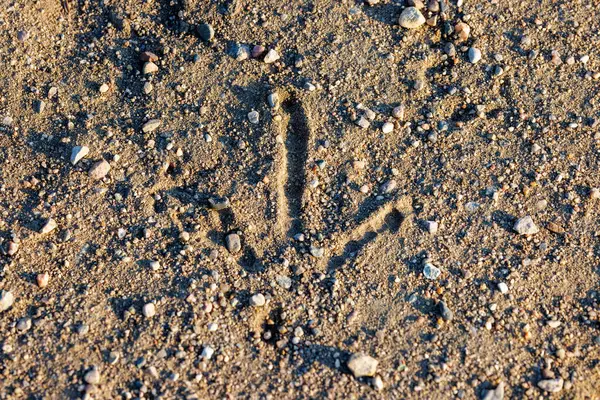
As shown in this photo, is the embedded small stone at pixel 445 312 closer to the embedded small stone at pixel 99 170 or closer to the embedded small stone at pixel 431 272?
the embedded small stone at pixel 431 272

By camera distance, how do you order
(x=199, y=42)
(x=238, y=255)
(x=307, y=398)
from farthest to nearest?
(x=199, y=42) → (x=238, y=255) → (x=307, y=398)

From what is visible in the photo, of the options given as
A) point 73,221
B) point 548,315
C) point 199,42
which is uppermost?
point 199,42

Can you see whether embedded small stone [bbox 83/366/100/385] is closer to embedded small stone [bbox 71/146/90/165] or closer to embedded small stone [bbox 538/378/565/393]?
embedded small stone [bbox 71/146/90/165]

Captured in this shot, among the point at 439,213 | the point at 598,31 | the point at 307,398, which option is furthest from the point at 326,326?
the point at 598,31

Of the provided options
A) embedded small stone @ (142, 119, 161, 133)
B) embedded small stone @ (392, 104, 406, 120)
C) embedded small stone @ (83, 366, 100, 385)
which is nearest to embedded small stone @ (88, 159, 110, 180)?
embedded small stone @ (142, 119, 161, 133)

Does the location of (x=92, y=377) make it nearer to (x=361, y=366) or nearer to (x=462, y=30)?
(x=361, y=366)

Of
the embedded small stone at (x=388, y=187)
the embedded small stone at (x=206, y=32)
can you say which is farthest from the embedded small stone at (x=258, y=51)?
the embedded small stone at (x=388, y=187)

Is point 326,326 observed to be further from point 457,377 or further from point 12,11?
point 12,11
